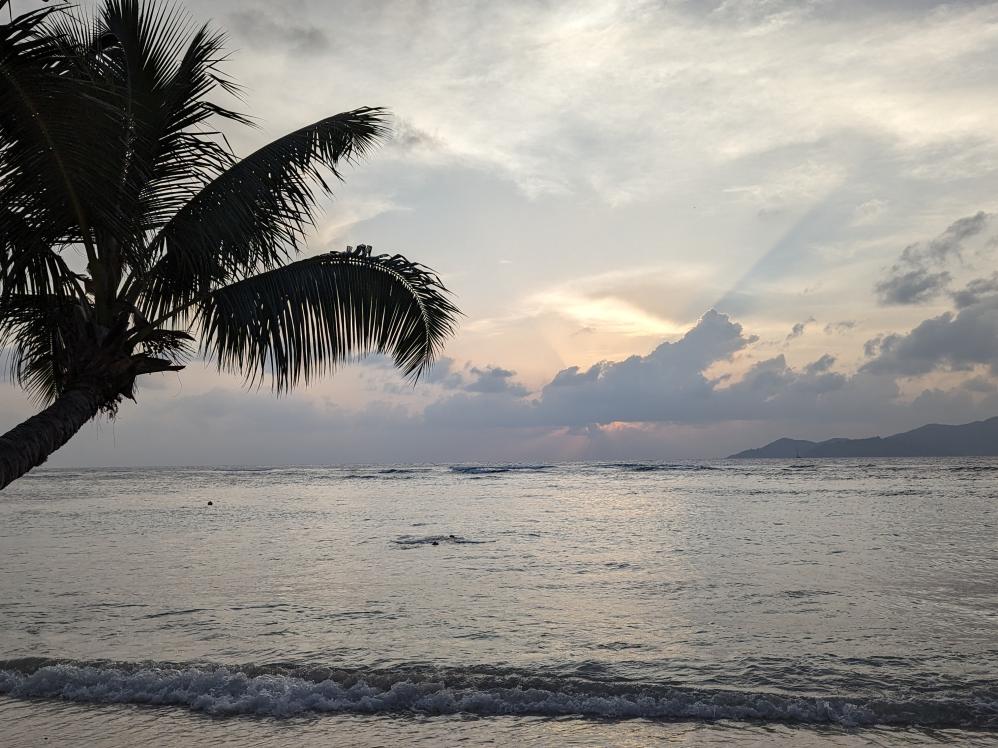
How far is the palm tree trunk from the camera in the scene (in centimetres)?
459

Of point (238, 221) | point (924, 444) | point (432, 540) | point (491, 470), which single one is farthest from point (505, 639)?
point (924, 444)

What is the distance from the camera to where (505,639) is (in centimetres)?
909

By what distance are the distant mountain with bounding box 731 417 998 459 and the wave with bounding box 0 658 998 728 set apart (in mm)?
171715

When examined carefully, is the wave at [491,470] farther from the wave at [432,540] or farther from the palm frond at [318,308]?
the palm frond at [318,308]

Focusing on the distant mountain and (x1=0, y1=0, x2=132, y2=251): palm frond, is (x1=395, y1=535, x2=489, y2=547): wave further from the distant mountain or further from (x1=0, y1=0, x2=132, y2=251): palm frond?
the distant mountain

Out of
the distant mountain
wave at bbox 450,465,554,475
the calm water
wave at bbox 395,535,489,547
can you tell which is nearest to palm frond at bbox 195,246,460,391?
the calm water

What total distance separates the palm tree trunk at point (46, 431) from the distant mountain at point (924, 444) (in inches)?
6919

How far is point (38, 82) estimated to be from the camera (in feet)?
14.2

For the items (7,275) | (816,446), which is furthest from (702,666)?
(816,446)

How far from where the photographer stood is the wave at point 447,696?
6.55 m

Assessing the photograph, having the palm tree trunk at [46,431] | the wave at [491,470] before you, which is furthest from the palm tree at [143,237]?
the wave at [491,470]

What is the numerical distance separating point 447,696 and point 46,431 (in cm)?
422

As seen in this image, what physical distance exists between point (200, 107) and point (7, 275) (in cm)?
223

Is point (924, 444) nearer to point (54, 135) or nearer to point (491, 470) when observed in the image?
point (491, 470)
